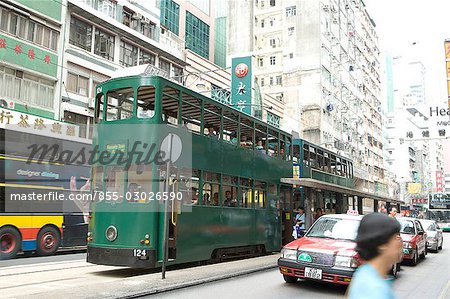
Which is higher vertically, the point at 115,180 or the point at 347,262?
the point at 115,180

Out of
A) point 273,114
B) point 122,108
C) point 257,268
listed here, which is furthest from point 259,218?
point 273,114

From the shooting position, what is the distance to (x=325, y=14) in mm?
47906

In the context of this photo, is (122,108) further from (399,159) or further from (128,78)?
(399,159)

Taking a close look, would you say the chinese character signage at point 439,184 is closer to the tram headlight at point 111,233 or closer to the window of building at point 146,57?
the window of building at point 146,57

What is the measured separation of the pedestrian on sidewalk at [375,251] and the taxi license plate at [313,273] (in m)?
5.84

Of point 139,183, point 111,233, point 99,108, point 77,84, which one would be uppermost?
point 77,84

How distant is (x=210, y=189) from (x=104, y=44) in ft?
49.8

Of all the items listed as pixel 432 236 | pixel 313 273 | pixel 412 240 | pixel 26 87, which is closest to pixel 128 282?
pixel 313 273

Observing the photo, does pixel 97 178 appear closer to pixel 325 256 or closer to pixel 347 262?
pixel 325 256

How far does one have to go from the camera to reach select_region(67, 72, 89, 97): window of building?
21844 mm

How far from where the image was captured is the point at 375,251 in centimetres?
251

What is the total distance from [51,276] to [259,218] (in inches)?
260

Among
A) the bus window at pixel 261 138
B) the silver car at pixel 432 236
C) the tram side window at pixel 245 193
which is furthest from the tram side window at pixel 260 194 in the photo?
the silver car at pixel 432 236

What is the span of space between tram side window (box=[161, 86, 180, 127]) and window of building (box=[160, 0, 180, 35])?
87.9 ft
